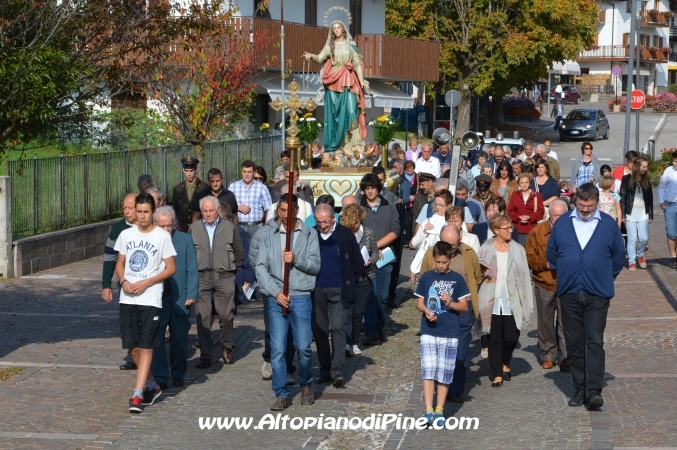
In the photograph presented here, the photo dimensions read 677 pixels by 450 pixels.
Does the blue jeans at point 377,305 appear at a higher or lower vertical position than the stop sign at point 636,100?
lower

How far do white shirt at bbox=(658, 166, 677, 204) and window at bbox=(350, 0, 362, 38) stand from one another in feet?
88.6

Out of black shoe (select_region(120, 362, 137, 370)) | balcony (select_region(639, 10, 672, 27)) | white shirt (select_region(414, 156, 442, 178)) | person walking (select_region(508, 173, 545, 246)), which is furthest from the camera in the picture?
balcony (select_region(639, 10, 672, 27))

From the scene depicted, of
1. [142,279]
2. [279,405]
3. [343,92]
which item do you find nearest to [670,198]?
[343,92]

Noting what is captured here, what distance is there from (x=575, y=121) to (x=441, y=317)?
45.4 metres

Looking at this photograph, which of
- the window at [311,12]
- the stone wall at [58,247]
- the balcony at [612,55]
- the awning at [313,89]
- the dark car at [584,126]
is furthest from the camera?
the balcony at [612,55]

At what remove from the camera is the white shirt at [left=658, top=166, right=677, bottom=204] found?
18.3 meters

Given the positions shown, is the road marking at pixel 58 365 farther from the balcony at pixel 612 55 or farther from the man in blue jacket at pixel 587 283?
the balcony at pixel 612 55

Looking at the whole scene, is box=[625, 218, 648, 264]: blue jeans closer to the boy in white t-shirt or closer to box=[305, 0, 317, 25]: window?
the boy in white t-shirt

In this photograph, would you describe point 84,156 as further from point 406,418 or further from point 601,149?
point 601,149

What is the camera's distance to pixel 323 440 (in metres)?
9.07

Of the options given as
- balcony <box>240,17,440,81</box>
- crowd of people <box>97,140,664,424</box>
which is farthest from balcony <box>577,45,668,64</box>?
crowd of people <box>97,140,664,424</box>

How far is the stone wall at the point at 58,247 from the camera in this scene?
17719mm

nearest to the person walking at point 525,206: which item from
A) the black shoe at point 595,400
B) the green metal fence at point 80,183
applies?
the black shoe at point 595,400

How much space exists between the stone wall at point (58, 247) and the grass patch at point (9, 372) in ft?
21.0
